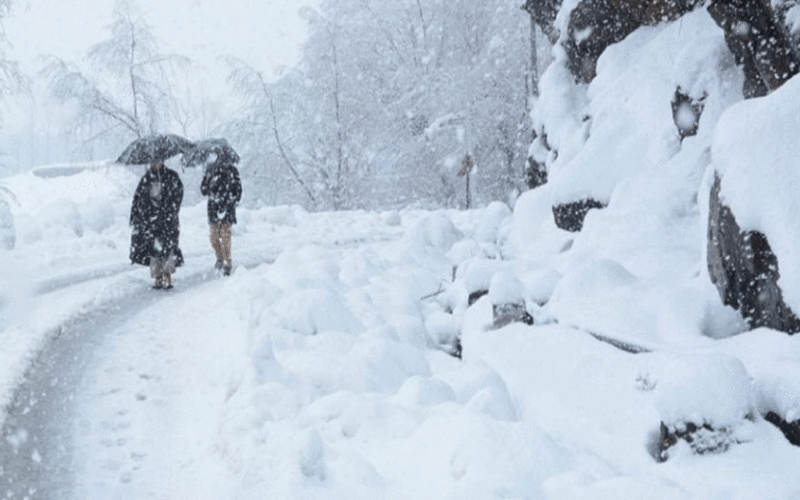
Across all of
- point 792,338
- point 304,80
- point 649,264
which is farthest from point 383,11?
point 792,338

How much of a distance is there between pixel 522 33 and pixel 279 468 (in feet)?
70.1

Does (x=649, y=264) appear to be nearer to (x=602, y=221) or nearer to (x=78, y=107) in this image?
(x=602, y=221)

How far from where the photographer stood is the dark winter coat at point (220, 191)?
1169cm

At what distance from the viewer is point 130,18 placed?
2367cm

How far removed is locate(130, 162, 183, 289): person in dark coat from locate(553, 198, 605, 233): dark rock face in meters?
5.04

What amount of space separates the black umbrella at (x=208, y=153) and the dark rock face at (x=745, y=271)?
294 inches

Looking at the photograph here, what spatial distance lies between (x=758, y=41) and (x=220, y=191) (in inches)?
305

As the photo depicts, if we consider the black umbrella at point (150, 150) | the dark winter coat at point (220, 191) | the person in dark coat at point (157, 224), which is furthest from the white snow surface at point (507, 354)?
the black umbrella at point (150, 150)

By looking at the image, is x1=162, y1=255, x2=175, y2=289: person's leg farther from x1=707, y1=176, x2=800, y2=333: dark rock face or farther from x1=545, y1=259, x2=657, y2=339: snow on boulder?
x1=707, y1=176, x2=800, y2=333: dark rock face

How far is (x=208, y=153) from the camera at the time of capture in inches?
451

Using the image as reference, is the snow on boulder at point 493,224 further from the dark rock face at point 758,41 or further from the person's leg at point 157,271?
the dark rock face at point 758,41

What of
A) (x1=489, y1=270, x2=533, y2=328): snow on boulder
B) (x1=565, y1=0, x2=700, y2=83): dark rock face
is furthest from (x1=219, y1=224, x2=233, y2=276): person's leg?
(x1=565, y1=0, x2=700, y2=83): dark rock face

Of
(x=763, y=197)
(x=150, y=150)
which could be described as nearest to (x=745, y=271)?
(x=763, y=197)

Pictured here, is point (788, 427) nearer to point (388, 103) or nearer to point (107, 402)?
point (107, 402)
